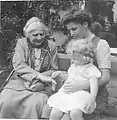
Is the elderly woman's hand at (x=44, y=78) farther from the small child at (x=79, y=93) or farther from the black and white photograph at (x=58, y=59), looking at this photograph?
the small child at (x=79, y=93)

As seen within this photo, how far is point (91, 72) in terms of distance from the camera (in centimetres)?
264

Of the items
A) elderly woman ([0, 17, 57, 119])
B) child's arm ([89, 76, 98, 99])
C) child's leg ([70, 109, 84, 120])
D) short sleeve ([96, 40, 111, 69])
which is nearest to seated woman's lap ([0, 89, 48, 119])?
elderly woman ([0, 17, 57, 119])

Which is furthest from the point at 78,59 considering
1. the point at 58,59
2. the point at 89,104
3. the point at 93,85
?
the point at 58,59

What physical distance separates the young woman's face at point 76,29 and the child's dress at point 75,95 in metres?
0.27

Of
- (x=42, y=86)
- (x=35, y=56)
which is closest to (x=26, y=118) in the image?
(x=42, y=86)

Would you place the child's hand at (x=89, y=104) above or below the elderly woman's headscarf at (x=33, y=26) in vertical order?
below

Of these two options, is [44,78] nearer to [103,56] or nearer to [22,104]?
[22,104]

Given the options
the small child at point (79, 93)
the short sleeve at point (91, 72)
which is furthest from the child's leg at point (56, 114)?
the short sleeve at point (91, 72)

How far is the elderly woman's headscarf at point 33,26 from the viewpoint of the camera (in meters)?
2.92

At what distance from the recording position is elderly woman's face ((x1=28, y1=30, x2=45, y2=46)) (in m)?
2.92

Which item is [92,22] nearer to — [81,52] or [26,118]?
[81,52]

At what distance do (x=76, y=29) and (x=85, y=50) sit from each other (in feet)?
0.94

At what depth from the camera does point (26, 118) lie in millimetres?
2844

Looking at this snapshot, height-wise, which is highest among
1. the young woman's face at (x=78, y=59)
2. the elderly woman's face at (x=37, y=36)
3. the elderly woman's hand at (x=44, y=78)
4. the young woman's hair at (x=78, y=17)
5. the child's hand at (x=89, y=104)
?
the young woman's hair at (x=78, y=17)
